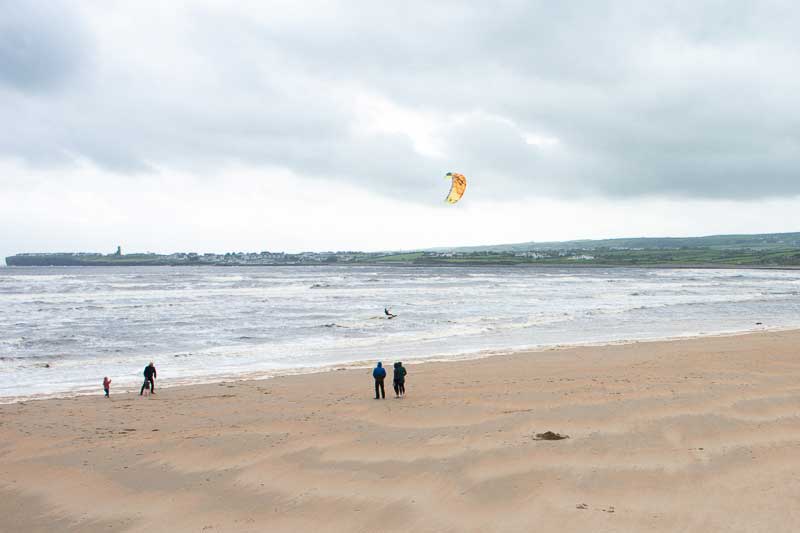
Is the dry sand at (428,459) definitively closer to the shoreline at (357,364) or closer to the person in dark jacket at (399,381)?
the person in dark jacket at (399,381)

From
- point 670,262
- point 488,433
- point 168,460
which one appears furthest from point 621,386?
point 670,262

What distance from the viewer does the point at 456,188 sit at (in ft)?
74.8

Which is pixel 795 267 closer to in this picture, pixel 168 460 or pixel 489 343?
pixel 489 343

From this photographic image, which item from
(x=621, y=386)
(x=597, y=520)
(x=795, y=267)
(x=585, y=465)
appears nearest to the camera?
(x=597, y=520)

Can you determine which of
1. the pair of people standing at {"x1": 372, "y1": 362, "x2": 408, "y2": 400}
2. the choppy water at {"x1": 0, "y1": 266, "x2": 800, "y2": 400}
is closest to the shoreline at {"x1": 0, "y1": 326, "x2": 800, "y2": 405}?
the choppy water at {"x1": 0, "y1": 266, "x2": 800, "y2": 400}

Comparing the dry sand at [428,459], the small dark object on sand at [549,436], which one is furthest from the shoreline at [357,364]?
the small dark object on sand at [549,436]

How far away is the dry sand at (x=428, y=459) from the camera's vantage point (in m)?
7.54

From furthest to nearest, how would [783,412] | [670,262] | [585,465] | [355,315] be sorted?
[670,262] → [355,315] → [783,412] → [585,465]

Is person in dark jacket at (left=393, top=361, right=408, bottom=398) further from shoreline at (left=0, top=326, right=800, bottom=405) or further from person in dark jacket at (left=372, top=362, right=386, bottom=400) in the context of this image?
shoreline at (left=0, top=326, right=800, bottom=405)

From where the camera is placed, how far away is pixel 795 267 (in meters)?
134

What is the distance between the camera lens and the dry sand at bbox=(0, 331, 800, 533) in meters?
7.54

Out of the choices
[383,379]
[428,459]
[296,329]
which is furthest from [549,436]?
[296,329]

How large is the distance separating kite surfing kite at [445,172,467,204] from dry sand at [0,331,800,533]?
8203mm

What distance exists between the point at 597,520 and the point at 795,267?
153m
